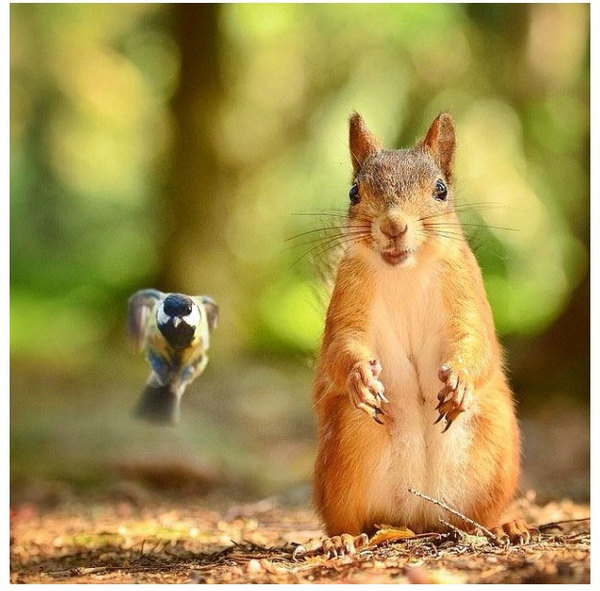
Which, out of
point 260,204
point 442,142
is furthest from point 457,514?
point 260,204

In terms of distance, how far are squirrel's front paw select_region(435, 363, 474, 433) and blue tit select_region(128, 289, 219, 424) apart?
2.37 feet

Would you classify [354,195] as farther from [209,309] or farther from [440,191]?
[209,309]

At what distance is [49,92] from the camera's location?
9.71 m

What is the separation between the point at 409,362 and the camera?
2602mm

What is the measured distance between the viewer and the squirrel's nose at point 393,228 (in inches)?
95.5

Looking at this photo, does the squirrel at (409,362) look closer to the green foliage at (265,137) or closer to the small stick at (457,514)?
the small stick at (457,514)

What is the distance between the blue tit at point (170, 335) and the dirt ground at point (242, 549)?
55cm

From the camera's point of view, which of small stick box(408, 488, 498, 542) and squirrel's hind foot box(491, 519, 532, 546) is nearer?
small stick box(408, 488, 498, 542)

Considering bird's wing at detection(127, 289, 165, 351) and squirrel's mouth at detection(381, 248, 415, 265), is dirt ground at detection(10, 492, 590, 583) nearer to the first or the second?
bird's wing at detection(127, 289, 165, 351)

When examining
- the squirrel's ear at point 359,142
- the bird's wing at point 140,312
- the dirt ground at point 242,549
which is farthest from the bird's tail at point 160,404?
the squirrel's ear at point 359,142

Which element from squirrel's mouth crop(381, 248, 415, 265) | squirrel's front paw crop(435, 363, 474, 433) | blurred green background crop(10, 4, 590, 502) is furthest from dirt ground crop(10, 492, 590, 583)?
squirrel's mouth crop(381, 248, 415, 265)

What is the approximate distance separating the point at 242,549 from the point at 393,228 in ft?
3.99

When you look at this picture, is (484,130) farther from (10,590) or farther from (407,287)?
(10,590)

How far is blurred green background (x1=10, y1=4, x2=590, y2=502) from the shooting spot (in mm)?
4941
